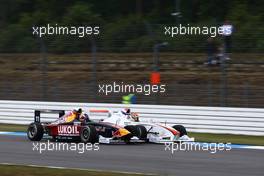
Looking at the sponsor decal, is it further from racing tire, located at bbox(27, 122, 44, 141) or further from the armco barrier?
the armco barrier

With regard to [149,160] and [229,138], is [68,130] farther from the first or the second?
[229,138]

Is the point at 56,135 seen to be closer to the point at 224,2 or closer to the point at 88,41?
the point at 88,41

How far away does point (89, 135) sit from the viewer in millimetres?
14414

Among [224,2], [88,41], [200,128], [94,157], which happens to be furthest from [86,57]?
[224,2]

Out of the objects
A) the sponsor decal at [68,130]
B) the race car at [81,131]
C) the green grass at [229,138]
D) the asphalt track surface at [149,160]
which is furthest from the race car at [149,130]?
the green grass at [229,138]

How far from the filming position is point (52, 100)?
69.4ft

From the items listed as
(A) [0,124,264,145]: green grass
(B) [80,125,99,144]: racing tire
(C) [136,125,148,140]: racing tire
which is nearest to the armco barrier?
(A) [0,124,264,145]: green grass

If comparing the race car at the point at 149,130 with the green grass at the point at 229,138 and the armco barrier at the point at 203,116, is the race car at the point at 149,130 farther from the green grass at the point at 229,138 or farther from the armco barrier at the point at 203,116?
the armco barrier at the point at 203,116

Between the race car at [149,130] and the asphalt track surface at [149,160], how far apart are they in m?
0.36

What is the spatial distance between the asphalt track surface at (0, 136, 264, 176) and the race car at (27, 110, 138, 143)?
0.28m

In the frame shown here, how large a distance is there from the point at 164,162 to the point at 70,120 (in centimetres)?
392

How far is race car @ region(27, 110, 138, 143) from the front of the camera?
14469mm

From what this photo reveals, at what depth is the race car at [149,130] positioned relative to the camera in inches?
571

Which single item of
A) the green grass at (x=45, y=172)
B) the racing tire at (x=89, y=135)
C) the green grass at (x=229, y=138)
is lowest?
the green grass at (x=229, y=138)
